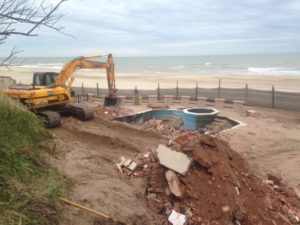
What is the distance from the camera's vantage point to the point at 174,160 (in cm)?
760

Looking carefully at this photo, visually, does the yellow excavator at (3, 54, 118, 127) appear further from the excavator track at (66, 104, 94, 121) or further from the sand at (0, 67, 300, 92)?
the sand at (0, 67, 300, 92)

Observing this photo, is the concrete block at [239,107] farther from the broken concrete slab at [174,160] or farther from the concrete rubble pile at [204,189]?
the broken concrete slab at [174,160]

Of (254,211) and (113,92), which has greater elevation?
(113,92)

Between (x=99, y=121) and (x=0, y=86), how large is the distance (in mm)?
6137

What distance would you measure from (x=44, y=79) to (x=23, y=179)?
1110 cm

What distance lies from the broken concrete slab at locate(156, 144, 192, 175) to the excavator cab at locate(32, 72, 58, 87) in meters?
9.45

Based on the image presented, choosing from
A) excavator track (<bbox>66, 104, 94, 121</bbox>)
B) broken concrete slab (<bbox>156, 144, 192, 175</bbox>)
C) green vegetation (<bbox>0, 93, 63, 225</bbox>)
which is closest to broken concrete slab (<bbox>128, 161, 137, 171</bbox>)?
broken concrete slab (<bbox>156, 144, 192, 175</bbox>)

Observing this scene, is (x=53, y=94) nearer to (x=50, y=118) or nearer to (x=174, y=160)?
(x=50, y=118)

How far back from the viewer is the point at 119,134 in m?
14.2

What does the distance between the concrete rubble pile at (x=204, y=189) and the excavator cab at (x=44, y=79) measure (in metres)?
8.55

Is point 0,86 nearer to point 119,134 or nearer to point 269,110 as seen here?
point 119,134

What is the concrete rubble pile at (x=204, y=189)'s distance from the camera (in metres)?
6.95

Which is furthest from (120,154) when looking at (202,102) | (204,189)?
(202,102)

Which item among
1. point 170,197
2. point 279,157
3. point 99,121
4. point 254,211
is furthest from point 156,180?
point 99,121
